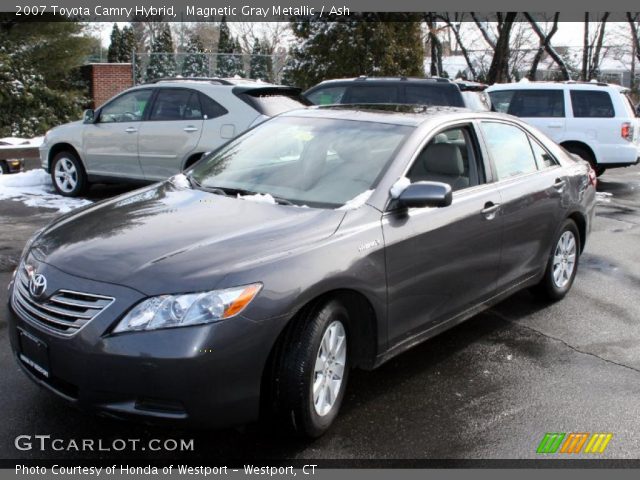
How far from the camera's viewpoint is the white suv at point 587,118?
1286cm

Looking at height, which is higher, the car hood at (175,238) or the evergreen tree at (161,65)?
the evergreen tree at (161,65)

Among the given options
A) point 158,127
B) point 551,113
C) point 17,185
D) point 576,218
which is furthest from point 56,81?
point 576,218

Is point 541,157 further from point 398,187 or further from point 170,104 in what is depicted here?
point 170,104

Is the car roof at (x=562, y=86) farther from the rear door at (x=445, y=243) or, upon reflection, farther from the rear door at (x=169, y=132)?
the rear door at (x=445, y=243)

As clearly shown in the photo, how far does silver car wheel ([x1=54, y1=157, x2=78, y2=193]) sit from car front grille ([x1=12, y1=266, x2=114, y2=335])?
715 cm

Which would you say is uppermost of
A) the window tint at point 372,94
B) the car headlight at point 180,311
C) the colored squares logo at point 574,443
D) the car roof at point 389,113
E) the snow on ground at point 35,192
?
the window tint at point 372,94

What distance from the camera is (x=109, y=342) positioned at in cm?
305

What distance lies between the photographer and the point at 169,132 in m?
9.53

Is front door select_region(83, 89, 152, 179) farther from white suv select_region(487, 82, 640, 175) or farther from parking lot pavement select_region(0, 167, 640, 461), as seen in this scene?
white suv select_region(487, 82, 640, 175)

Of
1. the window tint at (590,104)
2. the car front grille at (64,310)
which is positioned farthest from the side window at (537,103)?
the car front grille at (64,310)

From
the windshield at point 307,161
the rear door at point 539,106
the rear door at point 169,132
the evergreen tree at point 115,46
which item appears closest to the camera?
the windshield at point 307,161

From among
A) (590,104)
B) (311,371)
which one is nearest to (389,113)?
(311,371)

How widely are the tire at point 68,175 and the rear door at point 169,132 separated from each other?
1.05m

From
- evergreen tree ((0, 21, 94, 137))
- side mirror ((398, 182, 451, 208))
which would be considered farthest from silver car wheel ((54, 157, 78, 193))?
evergreen tree ((0, 21, 94, 137))
